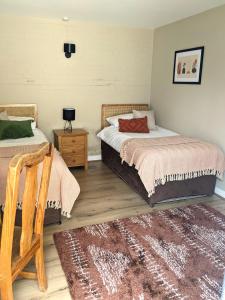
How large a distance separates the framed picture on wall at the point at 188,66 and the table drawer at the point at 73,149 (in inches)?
72.3

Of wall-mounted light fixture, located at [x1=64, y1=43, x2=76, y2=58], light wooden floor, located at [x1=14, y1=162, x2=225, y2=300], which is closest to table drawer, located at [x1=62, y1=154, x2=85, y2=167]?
light wooden floor, located at [x1=14, y1=162, x2=225, y2=300]

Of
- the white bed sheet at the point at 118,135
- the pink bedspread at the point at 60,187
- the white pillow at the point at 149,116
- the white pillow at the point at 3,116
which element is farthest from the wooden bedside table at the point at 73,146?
the pink bedspread at the point at 60,187

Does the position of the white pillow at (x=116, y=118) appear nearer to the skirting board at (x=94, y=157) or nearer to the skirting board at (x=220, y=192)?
the skirting board at (x=94, y=157)

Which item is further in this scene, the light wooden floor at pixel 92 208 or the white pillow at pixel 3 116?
the white pillow at pixel 3 116

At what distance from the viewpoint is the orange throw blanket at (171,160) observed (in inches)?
113

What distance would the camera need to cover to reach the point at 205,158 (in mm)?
3074

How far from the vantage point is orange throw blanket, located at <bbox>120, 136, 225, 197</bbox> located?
9.41 feet

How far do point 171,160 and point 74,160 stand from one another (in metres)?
1.70


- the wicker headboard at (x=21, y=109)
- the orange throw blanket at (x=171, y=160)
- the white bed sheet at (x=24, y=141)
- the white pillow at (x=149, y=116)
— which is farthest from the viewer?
the white pillow at (x=149, y=116)

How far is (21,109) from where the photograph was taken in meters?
4.00

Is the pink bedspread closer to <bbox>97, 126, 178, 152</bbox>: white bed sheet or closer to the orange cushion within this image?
<bbox>97, 126, 178, 152</bbox>: white bed sheet

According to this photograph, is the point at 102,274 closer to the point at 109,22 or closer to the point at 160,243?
the point at 160,243

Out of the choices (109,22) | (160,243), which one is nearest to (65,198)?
(160,243)

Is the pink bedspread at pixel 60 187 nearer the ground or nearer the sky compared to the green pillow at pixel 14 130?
nearer the ground
